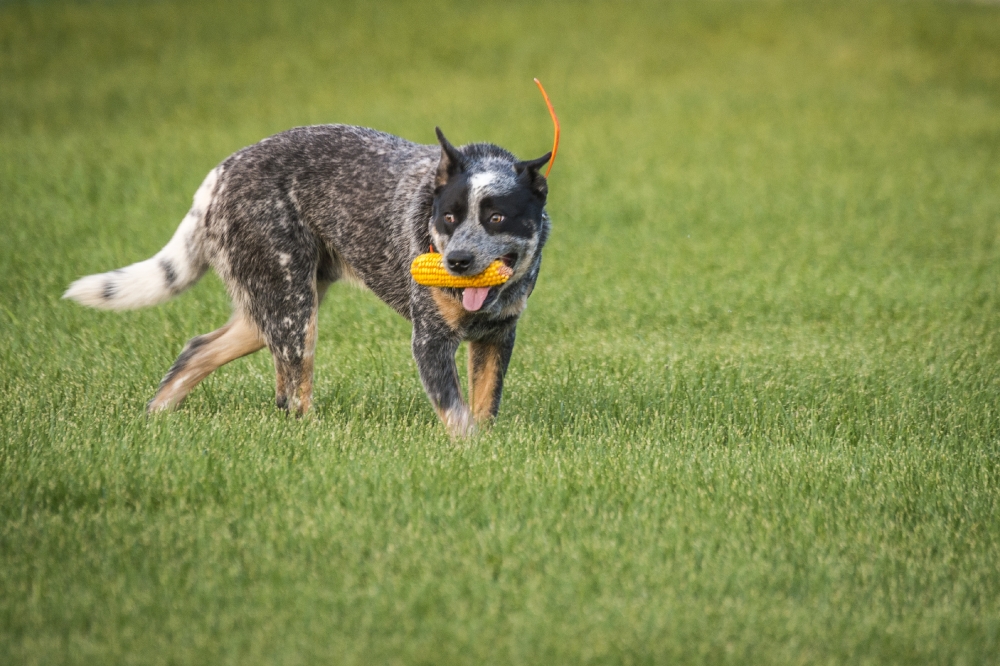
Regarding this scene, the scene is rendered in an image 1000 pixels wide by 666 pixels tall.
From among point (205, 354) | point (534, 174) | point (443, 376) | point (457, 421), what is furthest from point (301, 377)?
point (534, 174)

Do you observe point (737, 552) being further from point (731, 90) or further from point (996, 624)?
point (731, 90)

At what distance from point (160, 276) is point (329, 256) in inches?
38.9

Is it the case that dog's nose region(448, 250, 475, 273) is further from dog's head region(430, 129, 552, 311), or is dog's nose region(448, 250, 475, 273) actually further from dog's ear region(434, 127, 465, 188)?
dog's ear region(434, 127, 465, 188)

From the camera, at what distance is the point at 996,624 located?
4.20 m

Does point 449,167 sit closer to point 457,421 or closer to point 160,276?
point 457,421

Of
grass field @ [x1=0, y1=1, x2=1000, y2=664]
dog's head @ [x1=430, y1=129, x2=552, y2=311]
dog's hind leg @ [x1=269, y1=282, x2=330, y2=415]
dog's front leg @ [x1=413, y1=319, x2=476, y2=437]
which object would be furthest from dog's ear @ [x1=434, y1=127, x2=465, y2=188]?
grass field @ [x1=0, y1=1, x2=1000, y2=664]

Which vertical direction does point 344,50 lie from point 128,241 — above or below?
above

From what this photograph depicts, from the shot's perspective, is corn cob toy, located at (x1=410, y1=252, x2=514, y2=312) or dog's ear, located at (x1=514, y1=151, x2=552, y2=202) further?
dog's ear, located at (x1=514, y1=151, x2=552, y2=202)

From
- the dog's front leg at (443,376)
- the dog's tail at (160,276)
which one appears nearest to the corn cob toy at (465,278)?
the dog's front leg at (443,376)

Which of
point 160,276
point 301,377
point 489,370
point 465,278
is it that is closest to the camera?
point 465,278

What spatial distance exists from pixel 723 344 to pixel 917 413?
2.03 meters

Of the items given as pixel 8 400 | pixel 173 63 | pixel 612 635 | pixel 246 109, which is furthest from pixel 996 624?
pixel 173 63

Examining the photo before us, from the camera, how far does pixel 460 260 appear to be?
17.8 feet

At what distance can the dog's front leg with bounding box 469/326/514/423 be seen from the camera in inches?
245
